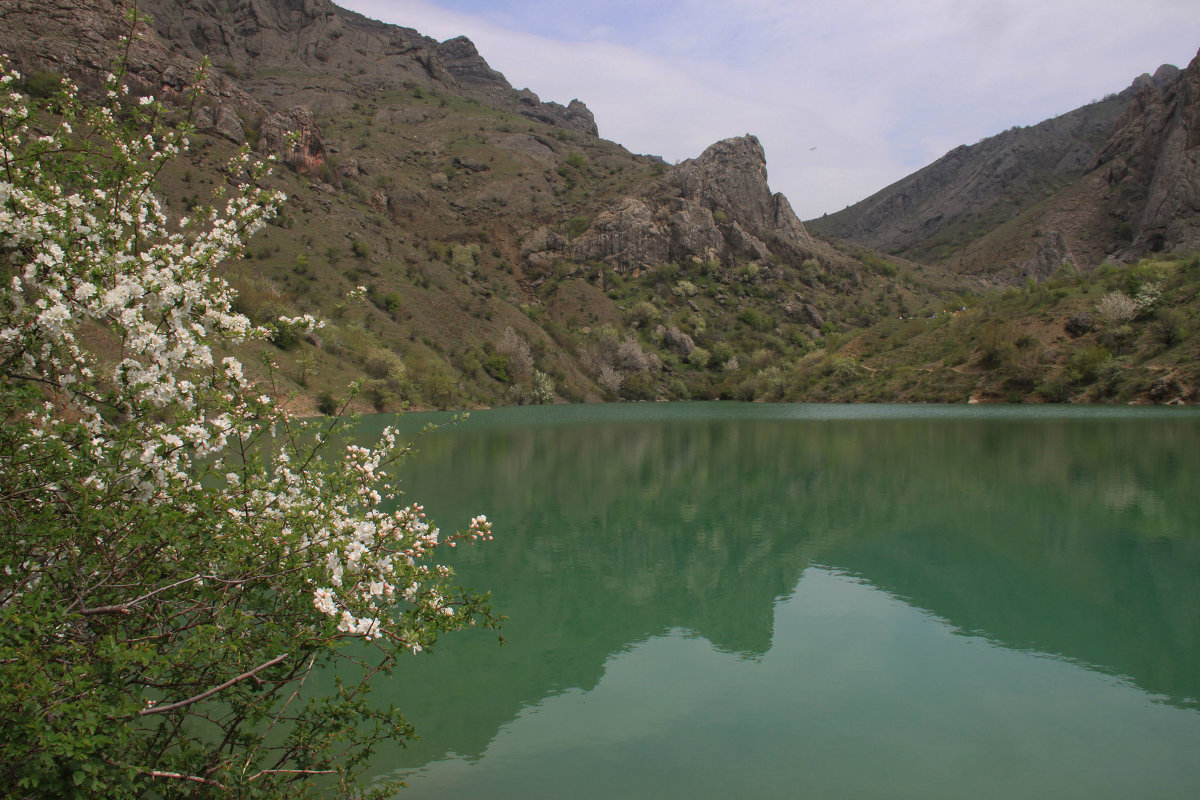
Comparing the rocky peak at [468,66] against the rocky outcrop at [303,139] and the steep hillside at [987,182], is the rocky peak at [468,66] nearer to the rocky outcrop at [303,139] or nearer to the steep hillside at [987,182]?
the steep hillside at [987,182]

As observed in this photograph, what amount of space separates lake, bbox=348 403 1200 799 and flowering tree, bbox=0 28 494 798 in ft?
5.74

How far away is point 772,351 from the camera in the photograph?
9031cm

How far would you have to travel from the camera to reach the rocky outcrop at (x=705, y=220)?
10350 cm

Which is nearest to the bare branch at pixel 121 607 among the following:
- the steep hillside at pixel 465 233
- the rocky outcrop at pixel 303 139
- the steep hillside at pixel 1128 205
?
the steep hillside at pixel 465 233

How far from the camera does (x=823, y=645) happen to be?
753cm

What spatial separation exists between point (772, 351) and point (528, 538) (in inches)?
3236

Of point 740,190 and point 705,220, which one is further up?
point 740,190

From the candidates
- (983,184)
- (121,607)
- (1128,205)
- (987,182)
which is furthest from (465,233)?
(983,184)

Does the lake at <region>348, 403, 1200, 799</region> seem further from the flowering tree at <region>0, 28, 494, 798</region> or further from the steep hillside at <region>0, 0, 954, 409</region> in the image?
the steep hillside at <region>0, 0, 954, 409</region>

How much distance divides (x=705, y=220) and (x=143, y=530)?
357ft

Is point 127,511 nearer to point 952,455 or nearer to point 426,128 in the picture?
point 952,455

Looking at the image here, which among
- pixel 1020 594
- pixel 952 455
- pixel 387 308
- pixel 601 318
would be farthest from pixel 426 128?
pixel 1020 594

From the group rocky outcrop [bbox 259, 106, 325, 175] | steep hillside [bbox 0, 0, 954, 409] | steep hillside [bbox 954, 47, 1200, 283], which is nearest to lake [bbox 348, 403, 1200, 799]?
steep hillside [bbox 0, 0, 954, 409]

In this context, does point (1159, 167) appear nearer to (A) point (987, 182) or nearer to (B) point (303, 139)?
(A) point (987, 182)
